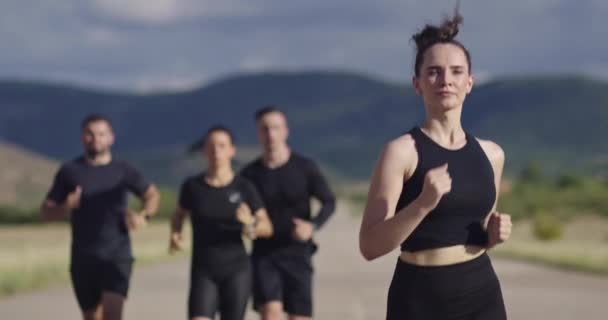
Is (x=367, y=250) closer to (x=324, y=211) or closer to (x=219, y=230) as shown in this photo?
(x=219, y=230)

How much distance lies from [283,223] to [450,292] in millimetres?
5416

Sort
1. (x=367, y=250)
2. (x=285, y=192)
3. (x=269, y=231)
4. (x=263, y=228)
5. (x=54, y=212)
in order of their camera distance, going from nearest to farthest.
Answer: (x=367, y=250)
(x=263, y=228)
(x=269, y=231)
(x=285, y=192)
(x=54, y=212)

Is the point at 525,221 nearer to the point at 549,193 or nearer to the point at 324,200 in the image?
the point at 549,193

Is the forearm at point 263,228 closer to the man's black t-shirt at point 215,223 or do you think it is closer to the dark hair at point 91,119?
the man's black t-shirt at point 215,223

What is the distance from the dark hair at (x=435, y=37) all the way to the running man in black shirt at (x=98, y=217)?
212 inches

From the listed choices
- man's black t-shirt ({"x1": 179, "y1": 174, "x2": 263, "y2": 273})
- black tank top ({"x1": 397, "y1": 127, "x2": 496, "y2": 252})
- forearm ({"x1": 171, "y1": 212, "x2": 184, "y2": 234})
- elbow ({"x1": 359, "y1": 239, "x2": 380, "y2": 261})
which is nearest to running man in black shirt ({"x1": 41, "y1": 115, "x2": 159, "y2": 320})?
forearm ({"x1": 171, "y1": 212, "x2": 184, "y2": 234})

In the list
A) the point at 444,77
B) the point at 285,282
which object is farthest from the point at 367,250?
the point at 285,282

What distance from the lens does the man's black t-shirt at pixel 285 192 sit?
11469 millimetres

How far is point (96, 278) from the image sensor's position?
37.6 ft

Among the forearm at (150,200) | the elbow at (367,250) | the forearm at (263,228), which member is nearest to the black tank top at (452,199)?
the elbow at (367,250)

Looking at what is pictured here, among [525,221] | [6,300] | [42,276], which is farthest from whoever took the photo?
[525,221]

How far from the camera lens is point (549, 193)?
115438mm

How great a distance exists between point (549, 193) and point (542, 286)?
91.4 metres

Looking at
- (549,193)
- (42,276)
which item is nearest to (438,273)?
(42,276)
